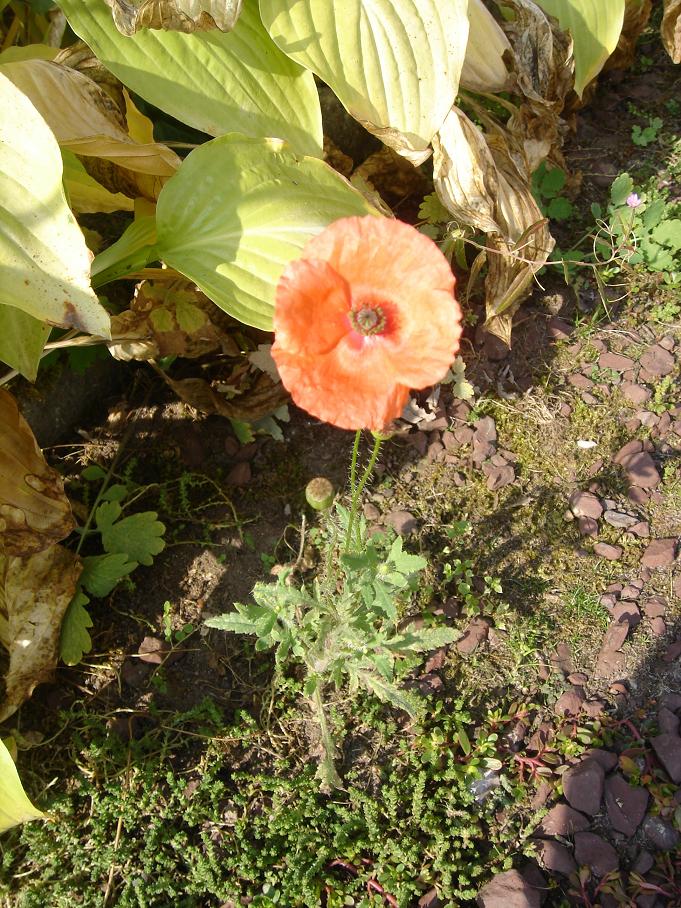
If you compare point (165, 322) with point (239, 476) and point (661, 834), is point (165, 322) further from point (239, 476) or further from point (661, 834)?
point (661, 834)

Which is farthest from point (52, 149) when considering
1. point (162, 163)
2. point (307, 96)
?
point (307, 96)

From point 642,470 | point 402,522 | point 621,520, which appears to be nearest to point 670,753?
point 621,520

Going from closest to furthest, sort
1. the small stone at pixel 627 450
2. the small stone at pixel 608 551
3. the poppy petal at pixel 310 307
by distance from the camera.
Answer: the poppy petal at pixel 310 307 → the small stone at pixel 608 551 → the small stone at pixel 627 450

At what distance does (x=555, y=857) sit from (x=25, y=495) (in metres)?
1.49

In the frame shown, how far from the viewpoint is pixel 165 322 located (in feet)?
6.72

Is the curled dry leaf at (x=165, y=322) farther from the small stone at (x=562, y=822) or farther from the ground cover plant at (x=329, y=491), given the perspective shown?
the small stone at (x=562, y=822)

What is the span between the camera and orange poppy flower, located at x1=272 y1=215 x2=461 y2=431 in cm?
122

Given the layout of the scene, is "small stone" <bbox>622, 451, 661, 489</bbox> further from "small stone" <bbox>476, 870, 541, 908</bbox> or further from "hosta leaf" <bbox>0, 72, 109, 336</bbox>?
"hosta leaf" <bbox>0, 72, 109, 336</bbox>

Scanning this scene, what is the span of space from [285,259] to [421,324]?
1.74ft

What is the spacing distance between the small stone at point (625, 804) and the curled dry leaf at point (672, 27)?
7.08ft

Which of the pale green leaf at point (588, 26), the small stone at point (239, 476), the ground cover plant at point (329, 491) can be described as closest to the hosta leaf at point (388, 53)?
the ground cover plant at point (329, 491)

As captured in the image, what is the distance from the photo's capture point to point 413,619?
2.07m

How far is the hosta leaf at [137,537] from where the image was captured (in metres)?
2.09

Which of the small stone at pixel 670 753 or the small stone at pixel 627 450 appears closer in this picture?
the small stone at pixel 670 753
